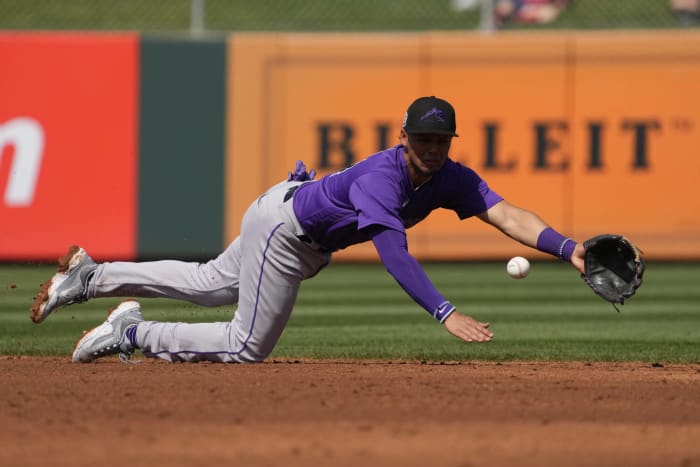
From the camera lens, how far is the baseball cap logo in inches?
230

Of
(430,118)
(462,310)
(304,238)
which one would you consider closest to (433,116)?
(430,118)

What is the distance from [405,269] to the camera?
570 centimetres

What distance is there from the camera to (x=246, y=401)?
548 centimetres

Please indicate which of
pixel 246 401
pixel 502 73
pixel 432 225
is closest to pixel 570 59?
pixel 502 73

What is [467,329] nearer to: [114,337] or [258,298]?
[258,298]

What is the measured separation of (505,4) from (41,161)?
22.7 feet

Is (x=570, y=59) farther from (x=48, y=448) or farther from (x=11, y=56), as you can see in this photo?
(x=48, y=448)

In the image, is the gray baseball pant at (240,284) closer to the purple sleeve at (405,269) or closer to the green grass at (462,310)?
the purple sleeve at (405,269)

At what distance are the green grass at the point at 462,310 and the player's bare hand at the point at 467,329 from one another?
2296 mm

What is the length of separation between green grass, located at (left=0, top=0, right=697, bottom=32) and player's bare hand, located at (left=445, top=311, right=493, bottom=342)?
12.4m

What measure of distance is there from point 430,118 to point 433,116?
0.02 meters

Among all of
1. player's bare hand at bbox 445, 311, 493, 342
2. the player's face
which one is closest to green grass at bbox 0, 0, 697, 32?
the player's face

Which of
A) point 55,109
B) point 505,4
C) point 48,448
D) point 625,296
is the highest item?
point 505,4

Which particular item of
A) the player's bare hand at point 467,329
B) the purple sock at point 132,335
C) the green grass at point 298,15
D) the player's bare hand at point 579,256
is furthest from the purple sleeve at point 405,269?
the green grass at point 298,15
